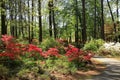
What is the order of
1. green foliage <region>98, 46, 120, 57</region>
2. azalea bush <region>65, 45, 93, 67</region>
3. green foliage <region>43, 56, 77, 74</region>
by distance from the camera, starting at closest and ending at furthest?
green foliage <region>43, 56, 77, 74</region>, azalea bush <region>65, 45, 93, 67</region>, green foliage <region>98, 46, 120, 57</region>

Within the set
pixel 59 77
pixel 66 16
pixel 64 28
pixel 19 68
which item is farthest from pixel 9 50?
pixel 64 28

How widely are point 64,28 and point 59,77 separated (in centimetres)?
4427

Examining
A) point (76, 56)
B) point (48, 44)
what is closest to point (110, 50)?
point (48, 44)

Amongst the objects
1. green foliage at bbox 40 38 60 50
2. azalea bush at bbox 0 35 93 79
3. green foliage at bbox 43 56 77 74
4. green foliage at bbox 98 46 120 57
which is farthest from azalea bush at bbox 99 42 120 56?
green foliage at bbox 43 56 77 74

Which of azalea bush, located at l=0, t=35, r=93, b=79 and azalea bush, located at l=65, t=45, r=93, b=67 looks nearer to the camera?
azalea bush, located at l=0, t=35, r=93, b=79

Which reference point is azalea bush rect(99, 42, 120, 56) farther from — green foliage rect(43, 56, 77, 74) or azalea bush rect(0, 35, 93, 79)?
green foliage rect(43, 56, 77, 74)

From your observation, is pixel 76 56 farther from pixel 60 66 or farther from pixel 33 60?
pixel 33 60

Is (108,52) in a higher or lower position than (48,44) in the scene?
lower

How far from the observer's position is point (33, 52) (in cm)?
1391

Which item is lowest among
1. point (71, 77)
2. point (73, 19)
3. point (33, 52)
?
point (71, 77)

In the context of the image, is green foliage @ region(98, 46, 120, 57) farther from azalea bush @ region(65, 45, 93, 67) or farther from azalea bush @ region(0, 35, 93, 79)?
azalea bush @ region(65, 45, 93, 67)

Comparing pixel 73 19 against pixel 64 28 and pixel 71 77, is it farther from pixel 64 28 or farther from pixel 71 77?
pixel 71 77

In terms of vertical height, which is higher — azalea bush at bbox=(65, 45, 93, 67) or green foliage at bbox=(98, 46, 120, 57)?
azalea bush at bbox=(65, 45, 93, 67)

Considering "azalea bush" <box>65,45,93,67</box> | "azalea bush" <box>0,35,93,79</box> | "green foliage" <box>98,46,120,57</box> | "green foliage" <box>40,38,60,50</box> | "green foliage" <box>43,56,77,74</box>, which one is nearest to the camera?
"azalea bush" <box>0,35,93,79</box>
